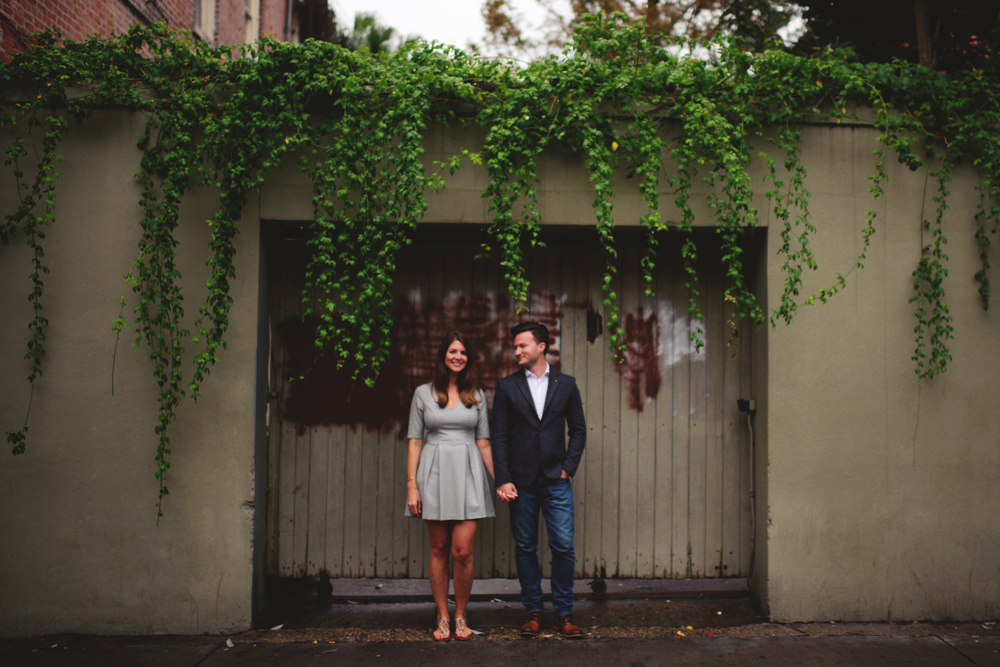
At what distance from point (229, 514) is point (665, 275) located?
3725 millimetres

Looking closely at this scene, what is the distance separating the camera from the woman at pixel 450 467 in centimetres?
408

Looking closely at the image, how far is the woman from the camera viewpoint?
13.4 feet

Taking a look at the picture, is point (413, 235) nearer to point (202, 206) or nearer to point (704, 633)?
point (202, 206)

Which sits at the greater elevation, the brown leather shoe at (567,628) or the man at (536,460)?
the man at (536,460)

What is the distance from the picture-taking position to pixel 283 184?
14.6 ft

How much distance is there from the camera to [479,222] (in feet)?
14.9

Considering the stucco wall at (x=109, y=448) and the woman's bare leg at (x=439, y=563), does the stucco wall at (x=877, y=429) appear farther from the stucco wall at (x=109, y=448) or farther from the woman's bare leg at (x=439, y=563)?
the stucco wall at (x=109, y=448)

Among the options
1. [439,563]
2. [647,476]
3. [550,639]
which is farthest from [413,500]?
[647,476]

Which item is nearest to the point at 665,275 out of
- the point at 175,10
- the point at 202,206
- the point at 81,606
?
the point at 202,206

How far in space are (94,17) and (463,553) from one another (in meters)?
7.01

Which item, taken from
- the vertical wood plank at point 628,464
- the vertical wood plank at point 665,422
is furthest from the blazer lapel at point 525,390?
the vertical wood plank at point 665,422

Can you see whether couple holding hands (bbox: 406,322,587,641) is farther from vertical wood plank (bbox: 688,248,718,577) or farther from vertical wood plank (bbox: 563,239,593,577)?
vertical wood plank (bbox: 688,248,718,577)

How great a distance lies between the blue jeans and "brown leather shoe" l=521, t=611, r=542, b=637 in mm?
34

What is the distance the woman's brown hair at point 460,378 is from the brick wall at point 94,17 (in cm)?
241
